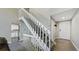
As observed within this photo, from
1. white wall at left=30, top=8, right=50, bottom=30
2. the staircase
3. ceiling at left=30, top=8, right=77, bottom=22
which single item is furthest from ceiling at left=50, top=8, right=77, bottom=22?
the staircase

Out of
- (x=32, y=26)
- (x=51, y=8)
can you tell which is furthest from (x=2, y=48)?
(x=51, y=8)

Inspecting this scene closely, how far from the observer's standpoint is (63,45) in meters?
2.11

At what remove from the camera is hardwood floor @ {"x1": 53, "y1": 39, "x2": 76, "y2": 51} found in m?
2.08

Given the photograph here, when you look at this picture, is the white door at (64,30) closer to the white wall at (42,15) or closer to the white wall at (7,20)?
the white wall at (42,15)

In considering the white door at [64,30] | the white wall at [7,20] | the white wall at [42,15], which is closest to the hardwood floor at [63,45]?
the white door at [64,30]

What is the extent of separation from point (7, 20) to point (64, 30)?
889 mm

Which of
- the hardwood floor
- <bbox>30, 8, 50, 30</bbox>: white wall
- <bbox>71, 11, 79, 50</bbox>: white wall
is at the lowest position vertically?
the hardwood floor

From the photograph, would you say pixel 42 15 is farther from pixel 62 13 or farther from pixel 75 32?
pixel 75 32

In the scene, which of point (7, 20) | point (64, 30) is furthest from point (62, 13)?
point (7, 20)

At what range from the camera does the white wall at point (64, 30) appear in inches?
82.0

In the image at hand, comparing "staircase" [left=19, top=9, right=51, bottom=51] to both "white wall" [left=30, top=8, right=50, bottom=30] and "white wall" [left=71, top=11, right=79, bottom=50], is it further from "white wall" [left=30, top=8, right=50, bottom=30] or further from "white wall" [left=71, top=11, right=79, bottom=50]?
"white wall" [left=71, top=11, right=79, bottom=50]

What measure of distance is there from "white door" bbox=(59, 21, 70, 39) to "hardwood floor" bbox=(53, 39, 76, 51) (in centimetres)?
6
